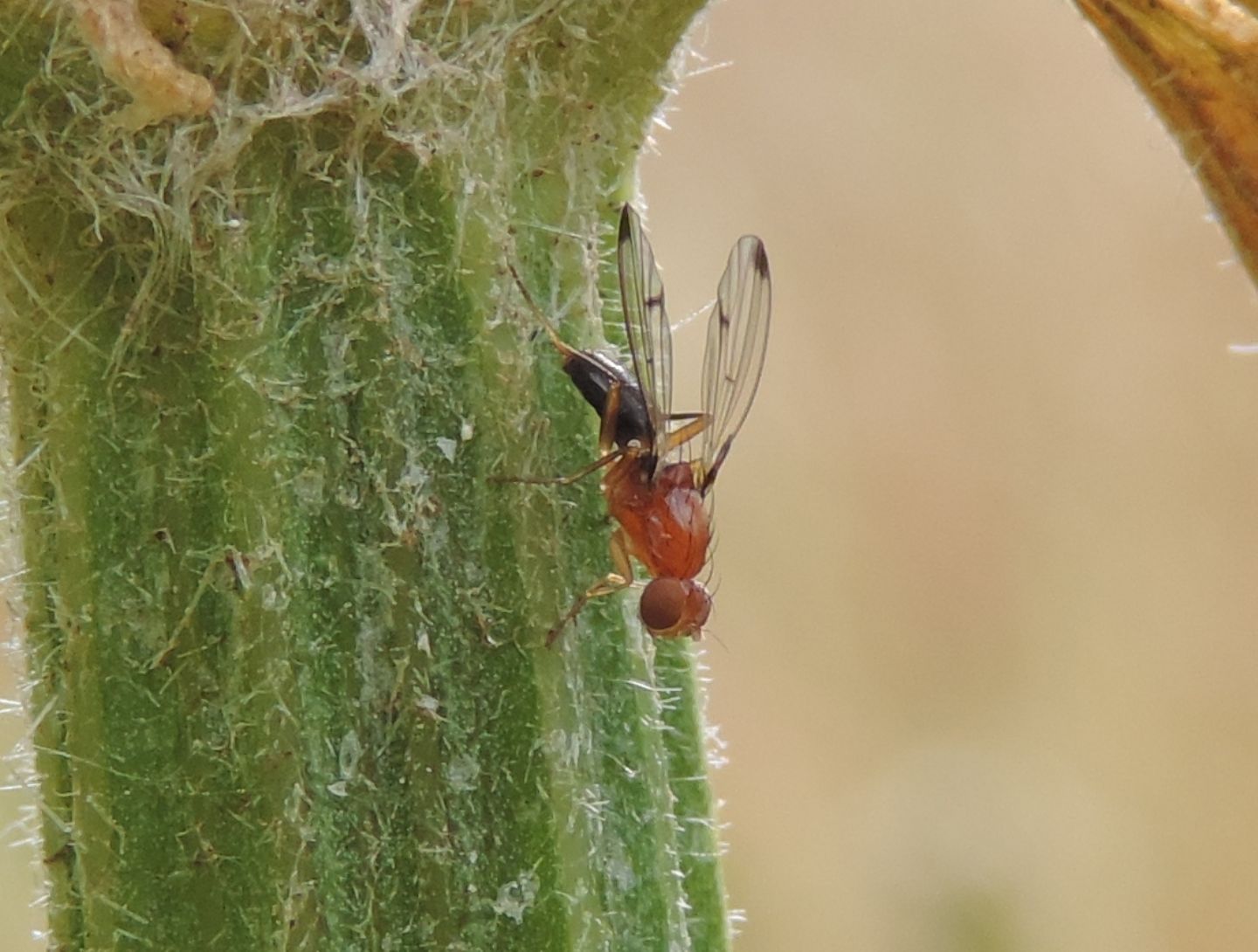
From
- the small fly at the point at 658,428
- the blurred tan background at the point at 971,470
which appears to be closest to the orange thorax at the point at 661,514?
the small fly at the point at 658,428

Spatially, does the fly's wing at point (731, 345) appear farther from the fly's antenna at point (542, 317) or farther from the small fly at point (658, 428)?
the fly's antenna at point (542, 317)

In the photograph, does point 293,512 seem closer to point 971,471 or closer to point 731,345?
point 731,345

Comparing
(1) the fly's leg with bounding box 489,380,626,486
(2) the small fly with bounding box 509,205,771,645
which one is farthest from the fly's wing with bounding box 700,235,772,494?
(1) the fly's leg with bounding box 489,380,626,486

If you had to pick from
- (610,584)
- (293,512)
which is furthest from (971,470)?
(293,512)

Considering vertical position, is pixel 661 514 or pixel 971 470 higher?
pixel 661 514

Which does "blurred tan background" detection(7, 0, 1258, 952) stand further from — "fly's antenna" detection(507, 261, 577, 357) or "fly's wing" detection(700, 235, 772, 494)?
"fly's antenna" detection(507, 261, 577, 357)
